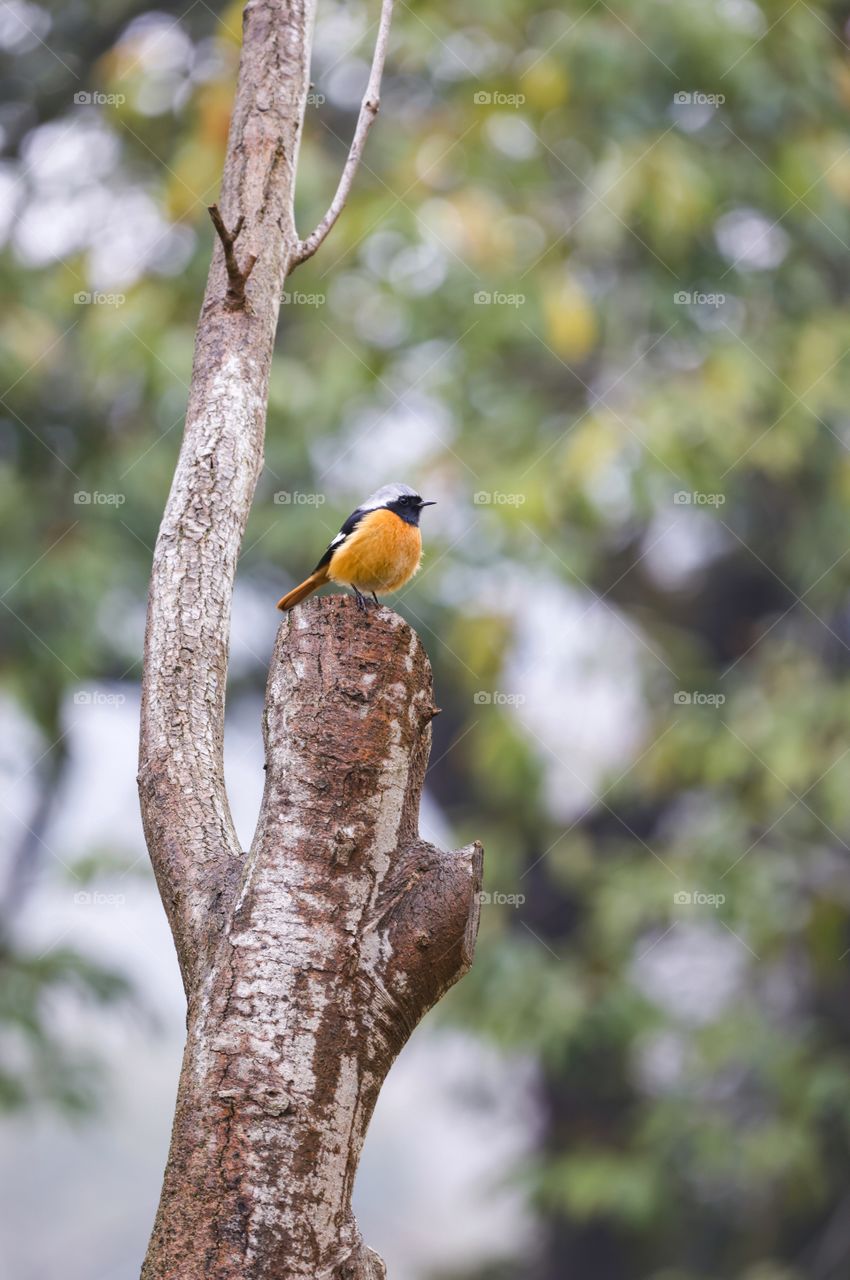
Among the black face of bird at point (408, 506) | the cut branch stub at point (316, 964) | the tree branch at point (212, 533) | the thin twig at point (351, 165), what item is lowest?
the cut branch stub at point (316, 964)

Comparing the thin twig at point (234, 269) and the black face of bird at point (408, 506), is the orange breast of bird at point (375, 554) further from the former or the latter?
the thin twig at point (234, 269)

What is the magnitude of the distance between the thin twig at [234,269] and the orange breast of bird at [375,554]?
5.20ft

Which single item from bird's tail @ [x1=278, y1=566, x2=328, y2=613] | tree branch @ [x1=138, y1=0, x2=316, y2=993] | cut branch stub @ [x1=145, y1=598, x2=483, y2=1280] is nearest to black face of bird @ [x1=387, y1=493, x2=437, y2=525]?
bird's tail @ [x1=278, y1=566, x2=328, y2=613]

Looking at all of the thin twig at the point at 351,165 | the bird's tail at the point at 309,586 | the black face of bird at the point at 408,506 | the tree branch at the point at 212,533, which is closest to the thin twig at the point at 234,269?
the tree branch at the point at 212,533

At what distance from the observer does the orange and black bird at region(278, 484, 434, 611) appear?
419 cm

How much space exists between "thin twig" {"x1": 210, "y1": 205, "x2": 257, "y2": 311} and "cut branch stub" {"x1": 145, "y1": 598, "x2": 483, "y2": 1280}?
2.54 ft

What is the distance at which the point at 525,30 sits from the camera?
7.53 meters

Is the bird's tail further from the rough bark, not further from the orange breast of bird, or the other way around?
the rough bark

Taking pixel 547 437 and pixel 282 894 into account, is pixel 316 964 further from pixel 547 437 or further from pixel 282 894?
pixel 547 437

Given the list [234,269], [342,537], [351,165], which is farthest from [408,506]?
[234,269]

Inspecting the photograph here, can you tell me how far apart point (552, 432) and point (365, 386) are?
Result: 1.24m

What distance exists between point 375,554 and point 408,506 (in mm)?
435

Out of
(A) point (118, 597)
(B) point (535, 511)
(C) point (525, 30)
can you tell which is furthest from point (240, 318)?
(C) point (525, 30)

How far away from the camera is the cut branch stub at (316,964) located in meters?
1.76
